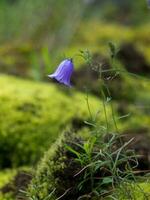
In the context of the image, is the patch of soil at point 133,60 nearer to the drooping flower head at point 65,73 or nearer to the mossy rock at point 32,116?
the mossy rock at point 32,116

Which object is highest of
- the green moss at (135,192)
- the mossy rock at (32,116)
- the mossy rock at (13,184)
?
the mossy rock at (32,116)

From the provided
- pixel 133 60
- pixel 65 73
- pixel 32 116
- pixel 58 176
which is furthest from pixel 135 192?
pixel 133 60

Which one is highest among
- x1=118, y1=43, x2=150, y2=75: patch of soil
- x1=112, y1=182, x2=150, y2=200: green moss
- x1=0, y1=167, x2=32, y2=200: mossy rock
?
x1=118, y1=43, x2=150, y2=75: patch of soil

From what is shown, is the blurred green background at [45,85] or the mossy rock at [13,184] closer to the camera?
the mossy rock at [13,184]

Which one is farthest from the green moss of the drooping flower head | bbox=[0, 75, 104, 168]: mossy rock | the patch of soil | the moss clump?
the patch of soil

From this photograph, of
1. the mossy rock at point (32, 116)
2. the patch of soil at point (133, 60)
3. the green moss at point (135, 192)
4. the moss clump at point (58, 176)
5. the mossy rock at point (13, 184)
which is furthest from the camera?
the patch of soil at point (133, 60)

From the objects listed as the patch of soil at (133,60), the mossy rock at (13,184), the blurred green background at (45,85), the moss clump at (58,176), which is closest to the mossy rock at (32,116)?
the blurred green background at (45,85)

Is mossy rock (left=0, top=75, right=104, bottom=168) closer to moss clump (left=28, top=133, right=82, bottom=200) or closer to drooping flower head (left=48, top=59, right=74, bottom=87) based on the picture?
moss clump (left=28, top=133, right=82, bottom=200)

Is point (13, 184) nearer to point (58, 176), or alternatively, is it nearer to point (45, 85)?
point (58, 176)
